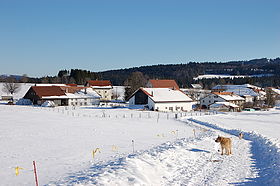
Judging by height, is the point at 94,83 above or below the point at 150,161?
above

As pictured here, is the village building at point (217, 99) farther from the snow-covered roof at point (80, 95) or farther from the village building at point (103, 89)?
the village building at point (103, 89)

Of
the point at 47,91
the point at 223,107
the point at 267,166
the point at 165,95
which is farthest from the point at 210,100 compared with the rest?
the point at 267,166

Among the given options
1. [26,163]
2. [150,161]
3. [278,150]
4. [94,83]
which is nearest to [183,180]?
[150,161]

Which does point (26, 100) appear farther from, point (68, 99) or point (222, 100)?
point (222, 100)

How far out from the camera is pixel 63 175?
10688 millimetres

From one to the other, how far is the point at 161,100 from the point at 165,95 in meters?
3.12

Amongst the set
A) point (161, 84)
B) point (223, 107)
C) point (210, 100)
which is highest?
point (161, 84)

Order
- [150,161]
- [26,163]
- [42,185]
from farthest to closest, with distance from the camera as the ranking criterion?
[26,163] → [150,161] → [42,185]

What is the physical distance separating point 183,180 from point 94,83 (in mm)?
89128

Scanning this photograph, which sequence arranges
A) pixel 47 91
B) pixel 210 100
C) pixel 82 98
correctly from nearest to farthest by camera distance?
pixel 47 91 → pixel 82 98 → pixel 210 100

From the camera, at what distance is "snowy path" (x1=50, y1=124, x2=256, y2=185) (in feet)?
29.8

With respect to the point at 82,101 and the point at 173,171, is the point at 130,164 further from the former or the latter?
the point at 82,101

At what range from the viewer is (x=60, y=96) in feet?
205

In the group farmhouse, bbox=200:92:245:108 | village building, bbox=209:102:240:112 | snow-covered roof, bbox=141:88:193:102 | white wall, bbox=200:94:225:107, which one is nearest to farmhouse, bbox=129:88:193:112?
snow-covered roof, bbox=141:88:193:102
